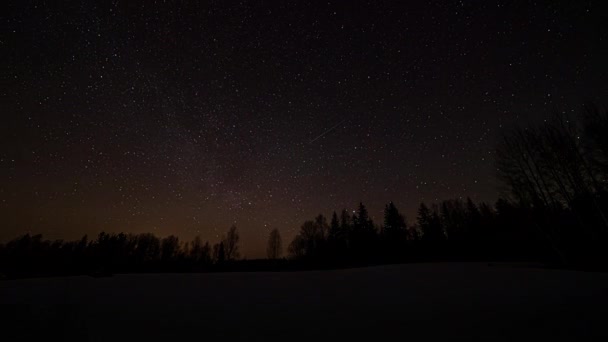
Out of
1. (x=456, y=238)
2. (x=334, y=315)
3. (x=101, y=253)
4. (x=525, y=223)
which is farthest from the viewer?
(x=101, y=253)

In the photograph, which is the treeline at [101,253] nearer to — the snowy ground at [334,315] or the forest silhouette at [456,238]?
the forest silhouette at [456,238]

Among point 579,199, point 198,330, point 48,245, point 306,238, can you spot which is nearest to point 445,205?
point 306,238

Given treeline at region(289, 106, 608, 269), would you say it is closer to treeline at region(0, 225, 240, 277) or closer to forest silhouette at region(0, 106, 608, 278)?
forest silhouette at region(0, 106, 608, 278)

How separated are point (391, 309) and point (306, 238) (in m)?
48.6

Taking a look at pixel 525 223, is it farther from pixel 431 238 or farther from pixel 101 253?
pixel 101 253

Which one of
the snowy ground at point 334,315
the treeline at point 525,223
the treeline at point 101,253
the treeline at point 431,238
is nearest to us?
the snowy ground at point 334,315

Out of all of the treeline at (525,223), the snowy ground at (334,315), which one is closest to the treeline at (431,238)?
the treeline at (525,223)

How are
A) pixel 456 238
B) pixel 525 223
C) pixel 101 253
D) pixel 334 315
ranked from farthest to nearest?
pixel 101 253, pixel 456 238, pixel 525 223, pixel 334 315

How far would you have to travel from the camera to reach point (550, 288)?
5.96 metres

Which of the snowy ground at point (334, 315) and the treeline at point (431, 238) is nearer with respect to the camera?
the snowy ground at point (334, 315)

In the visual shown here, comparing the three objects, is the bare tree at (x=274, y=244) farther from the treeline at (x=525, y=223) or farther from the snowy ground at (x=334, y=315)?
the snowy ground at (x=334, y=315)

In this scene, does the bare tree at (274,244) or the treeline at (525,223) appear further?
the bare tree at (274,244)

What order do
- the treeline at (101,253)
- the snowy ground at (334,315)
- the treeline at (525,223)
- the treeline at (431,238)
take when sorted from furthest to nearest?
the treeline at (101,253) → the treeline at (431,238) → the treeline at (525,223) → the snowy ground at (334,315)

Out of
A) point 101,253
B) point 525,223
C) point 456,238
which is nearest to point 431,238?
point 456,238
